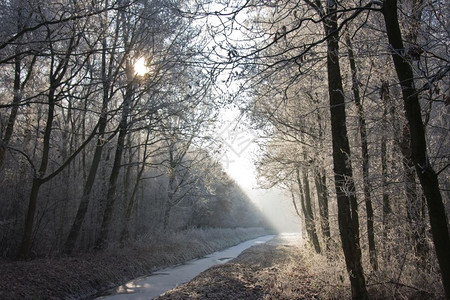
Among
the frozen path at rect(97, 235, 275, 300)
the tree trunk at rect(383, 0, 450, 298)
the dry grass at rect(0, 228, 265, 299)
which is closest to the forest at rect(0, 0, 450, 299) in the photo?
the tree trunk at rect(383, 0, 450, 298)

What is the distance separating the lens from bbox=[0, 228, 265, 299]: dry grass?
1023 cm

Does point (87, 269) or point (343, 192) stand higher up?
point (343, 192)

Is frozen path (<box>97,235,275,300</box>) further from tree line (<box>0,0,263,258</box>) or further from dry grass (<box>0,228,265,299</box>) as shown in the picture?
tree line (<box>0,0,263,258</box>)

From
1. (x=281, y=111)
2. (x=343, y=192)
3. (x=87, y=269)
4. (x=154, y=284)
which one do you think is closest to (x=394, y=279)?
(x=343, y=192)

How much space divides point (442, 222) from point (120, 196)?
Result: 20.4m

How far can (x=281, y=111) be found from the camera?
44.3 feet

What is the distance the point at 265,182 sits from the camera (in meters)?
17.7

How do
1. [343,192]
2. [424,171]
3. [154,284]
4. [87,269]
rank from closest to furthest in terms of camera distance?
[424,171]
[343,192]
[87,269]
[154,284]

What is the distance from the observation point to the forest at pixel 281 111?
532 centimetres

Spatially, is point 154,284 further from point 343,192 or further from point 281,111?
point 343,192

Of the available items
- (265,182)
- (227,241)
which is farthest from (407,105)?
(227,241)

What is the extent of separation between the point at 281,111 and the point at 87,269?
8.85m

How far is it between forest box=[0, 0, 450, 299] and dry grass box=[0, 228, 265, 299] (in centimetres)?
142

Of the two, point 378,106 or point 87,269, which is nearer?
point 378,106
